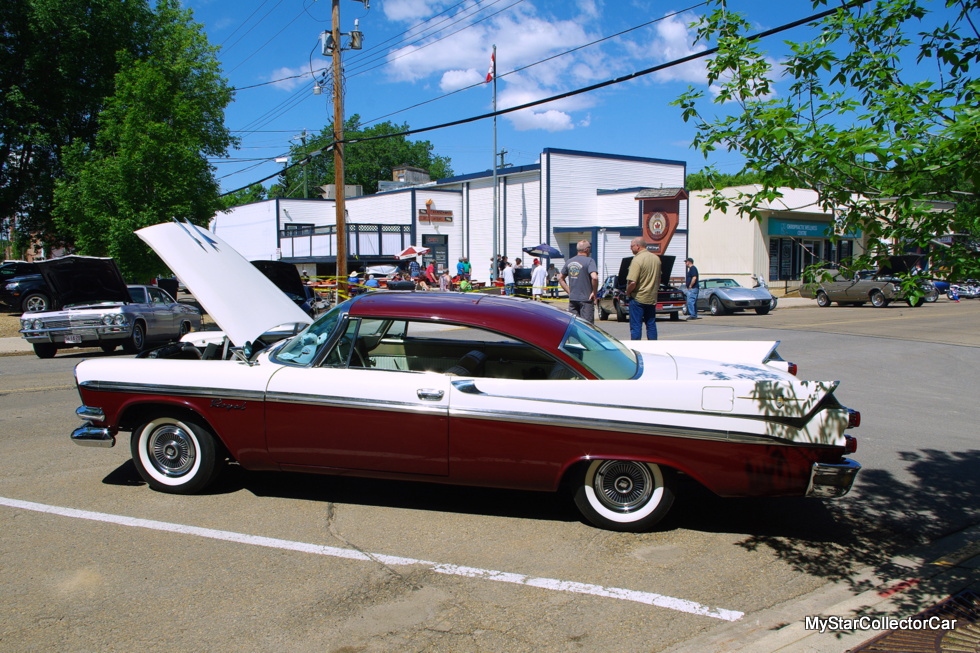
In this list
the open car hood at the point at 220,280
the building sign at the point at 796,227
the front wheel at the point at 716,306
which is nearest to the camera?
the open car hood at the point at 220,280

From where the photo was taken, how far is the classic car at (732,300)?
23578 millimetres

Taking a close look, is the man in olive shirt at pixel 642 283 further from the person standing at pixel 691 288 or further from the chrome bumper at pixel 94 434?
the person standing at pixel 691 288

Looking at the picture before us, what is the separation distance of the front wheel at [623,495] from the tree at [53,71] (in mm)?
23058

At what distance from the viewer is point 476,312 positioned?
185 inches

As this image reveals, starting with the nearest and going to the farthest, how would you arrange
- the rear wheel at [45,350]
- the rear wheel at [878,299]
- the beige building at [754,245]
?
the rear wheel at [45,350] → the rear wheel at [878,299] → the beige building at [754,245]

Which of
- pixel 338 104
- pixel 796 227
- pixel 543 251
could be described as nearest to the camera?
pixel 338 104

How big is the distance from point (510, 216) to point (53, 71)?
70.5 ft

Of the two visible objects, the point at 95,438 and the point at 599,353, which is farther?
the point at 95,438

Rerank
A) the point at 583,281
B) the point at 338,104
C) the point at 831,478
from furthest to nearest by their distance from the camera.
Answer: the point at 338,104
the point at 583,281
the point at 831,478

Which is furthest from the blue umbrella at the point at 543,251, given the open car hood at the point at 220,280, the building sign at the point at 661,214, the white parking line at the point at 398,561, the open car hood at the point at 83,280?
the white parking line at the point at 398,561

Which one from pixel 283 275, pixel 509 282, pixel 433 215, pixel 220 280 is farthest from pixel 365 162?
pixel 220 280

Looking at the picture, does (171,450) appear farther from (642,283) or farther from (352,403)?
(642,283)

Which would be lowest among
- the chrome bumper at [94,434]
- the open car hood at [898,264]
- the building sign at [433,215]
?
the chrome bumper at [94,434]

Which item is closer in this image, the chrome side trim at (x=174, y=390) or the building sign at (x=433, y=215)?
the chrome side trim at (x=174, y=390)
